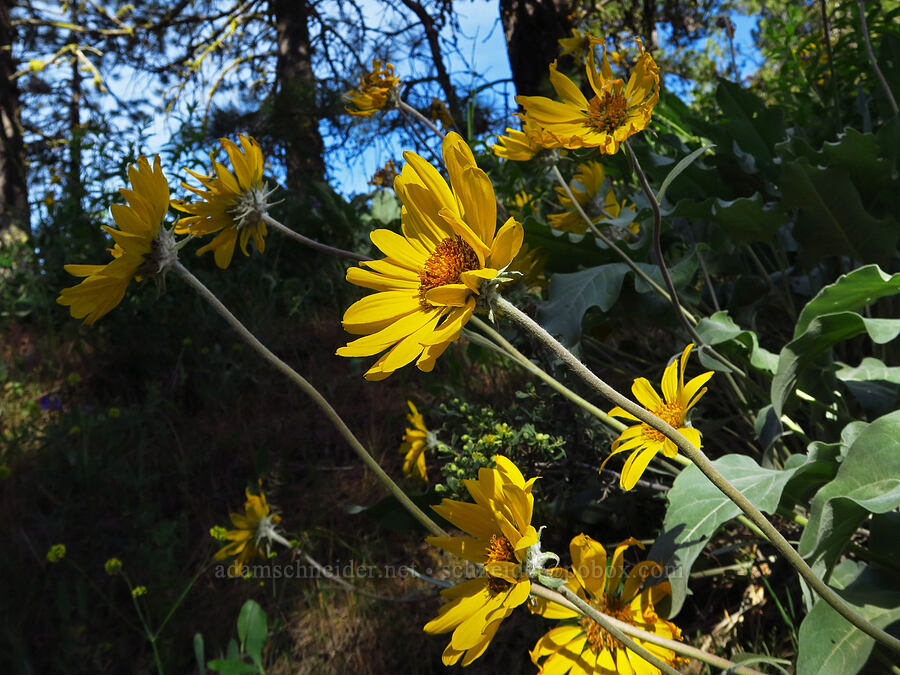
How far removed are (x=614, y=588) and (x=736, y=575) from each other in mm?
494

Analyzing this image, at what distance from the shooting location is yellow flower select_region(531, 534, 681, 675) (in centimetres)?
98

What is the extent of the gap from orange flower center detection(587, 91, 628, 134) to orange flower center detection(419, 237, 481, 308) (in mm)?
588

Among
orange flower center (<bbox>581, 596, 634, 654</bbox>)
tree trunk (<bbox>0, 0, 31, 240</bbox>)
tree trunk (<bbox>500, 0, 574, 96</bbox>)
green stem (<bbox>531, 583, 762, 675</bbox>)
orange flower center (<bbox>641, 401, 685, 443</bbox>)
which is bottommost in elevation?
orange flower center (<bbox>581, 596, 634, 654</bbox>)

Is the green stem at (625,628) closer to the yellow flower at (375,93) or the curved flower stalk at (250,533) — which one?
the curved flower stalk at (250,533)

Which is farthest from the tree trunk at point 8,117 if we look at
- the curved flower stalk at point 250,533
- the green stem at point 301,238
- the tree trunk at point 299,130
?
the green stem at point 301,238

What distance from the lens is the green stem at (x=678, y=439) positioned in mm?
622

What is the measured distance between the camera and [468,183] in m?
0.69

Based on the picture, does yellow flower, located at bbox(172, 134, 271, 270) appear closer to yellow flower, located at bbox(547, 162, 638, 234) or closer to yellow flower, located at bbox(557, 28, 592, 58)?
yellow flower, located at bbox(547, 162, 638, 234)

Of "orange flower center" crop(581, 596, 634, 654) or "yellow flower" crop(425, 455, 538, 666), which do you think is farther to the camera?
"orange flower center" crop(581, 596, 634, 654)

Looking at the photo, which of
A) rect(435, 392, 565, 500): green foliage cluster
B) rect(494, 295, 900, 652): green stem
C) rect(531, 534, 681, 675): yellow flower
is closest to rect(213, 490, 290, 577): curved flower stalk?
rect(435, 392, 565, 500): green foliage cluster

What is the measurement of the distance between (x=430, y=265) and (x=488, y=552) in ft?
1.32

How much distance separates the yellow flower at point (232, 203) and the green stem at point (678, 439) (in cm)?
76

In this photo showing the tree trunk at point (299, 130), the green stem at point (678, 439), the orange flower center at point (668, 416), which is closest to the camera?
the green stem at point (678, 439)

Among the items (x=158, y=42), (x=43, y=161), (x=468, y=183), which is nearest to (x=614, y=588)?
(x=468, y=183)
